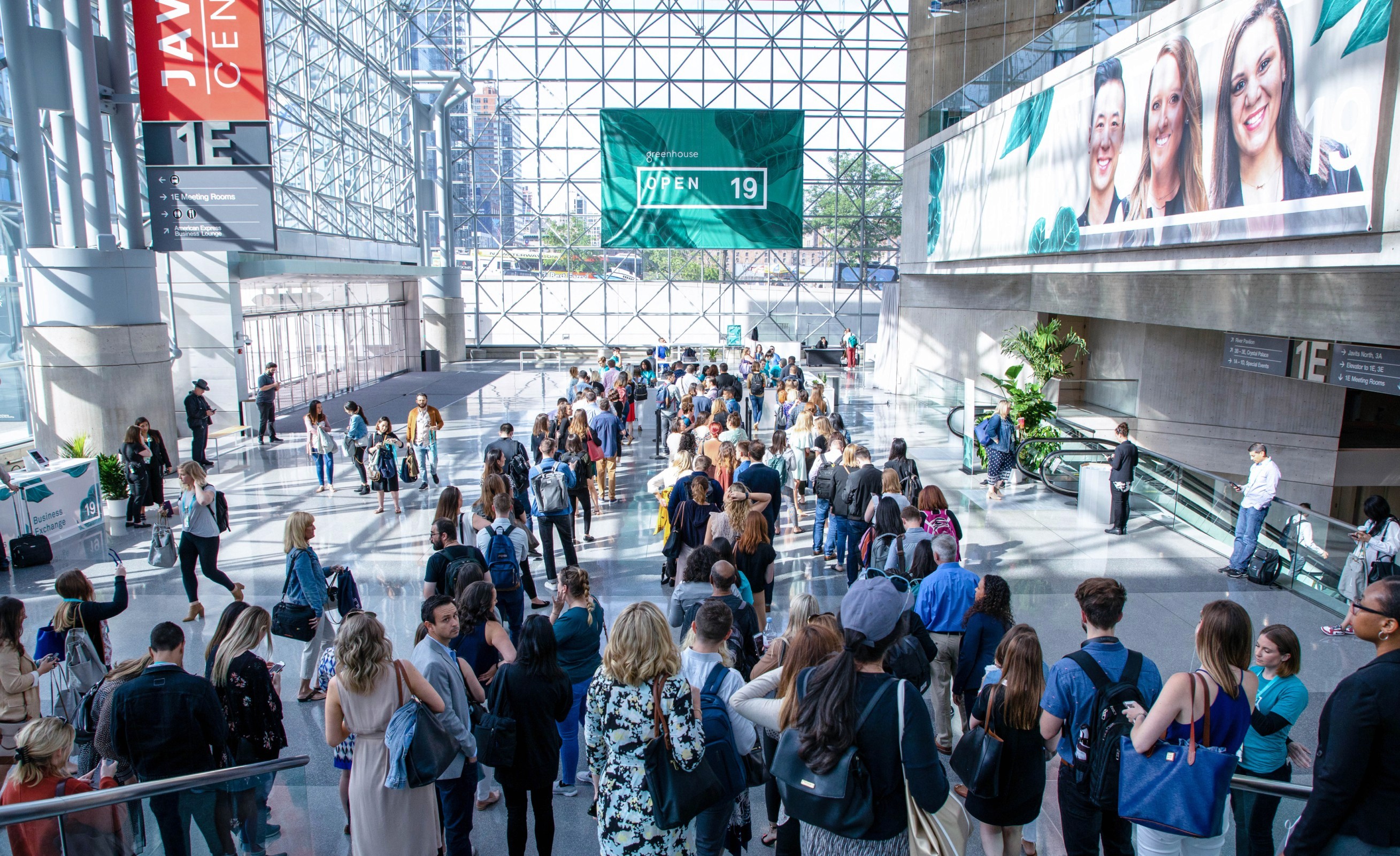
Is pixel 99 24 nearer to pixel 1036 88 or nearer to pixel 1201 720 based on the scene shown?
pixel 1036 88

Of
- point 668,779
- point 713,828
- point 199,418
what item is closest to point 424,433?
point 199,418

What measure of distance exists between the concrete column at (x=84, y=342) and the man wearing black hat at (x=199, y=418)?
0.82 m

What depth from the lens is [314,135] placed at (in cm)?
2294

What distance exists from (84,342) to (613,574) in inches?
328

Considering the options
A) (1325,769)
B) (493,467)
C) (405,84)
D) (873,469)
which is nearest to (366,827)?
(1325,769)

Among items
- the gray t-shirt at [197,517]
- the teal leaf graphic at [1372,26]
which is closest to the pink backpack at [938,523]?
the teal leaf graphic at [1372,26]

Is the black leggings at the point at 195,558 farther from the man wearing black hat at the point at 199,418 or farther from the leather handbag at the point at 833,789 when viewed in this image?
the man wearing black hat at the point at 199,418

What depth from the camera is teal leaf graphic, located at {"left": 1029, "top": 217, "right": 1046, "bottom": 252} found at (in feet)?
47.4

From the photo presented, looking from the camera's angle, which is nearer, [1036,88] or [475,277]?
[1036,88]

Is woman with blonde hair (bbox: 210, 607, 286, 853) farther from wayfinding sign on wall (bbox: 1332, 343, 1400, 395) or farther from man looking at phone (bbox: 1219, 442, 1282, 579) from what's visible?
wayfinding sign on wall (bbox: 1332, 343, 1400, 395)

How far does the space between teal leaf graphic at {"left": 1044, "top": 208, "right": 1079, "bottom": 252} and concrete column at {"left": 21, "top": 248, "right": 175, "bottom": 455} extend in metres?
13.1

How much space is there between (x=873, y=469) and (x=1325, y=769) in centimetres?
546

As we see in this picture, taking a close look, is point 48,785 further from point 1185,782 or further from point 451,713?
point 1185,782

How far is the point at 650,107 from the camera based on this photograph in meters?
30.9
